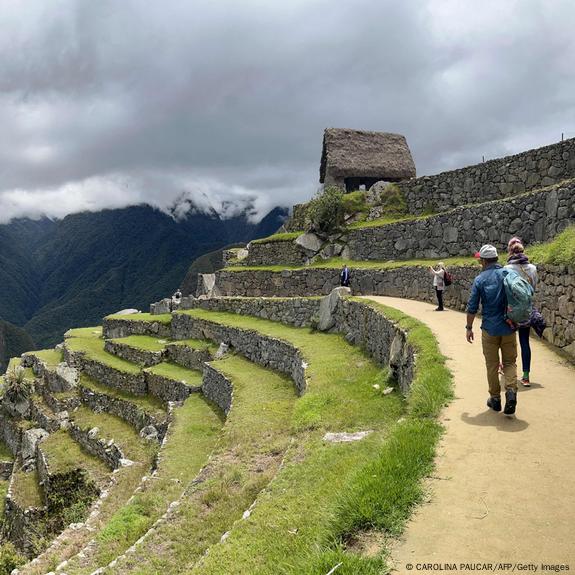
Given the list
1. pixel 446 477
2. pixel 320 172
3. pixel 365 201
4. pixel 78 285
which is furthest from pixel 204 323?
pixel 78 285

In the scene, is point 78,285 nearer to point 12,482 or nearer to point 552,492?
point 12,482

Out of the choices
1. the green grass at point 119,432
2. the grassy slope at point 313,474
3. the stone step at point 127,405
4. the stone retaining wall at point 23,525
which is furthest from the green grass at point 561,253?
the stone retaining wall at point 23,525

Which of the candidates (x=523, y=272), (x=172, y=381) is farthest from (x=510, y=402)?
(x=172, y=381)

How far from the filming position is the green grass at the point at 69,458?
15355mm

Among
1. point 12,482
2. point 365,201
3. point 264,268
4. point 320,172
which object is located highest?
point 320,172

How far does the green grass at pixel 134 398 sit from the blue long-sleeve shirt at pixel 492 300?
12.9 metres

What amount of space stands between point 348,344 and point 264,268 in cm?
1207

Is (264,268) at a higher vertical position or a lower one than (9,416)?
higher

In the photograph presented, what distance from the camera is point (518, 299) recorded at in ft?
19.0

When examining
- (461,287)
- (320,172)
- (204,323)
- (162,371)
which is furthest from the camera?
(320,172)

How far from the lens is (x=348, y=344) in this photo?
14422 millimetres

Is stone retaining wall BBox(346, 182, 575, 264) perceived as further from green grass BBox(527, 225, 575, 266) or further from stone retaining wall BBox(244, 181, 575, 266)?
green grass BBox(527, 225, 575, 266)

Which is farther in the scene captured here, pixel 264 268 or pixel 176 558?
pixel 264 268

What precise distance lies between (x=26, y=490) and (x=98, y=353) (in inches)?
383
